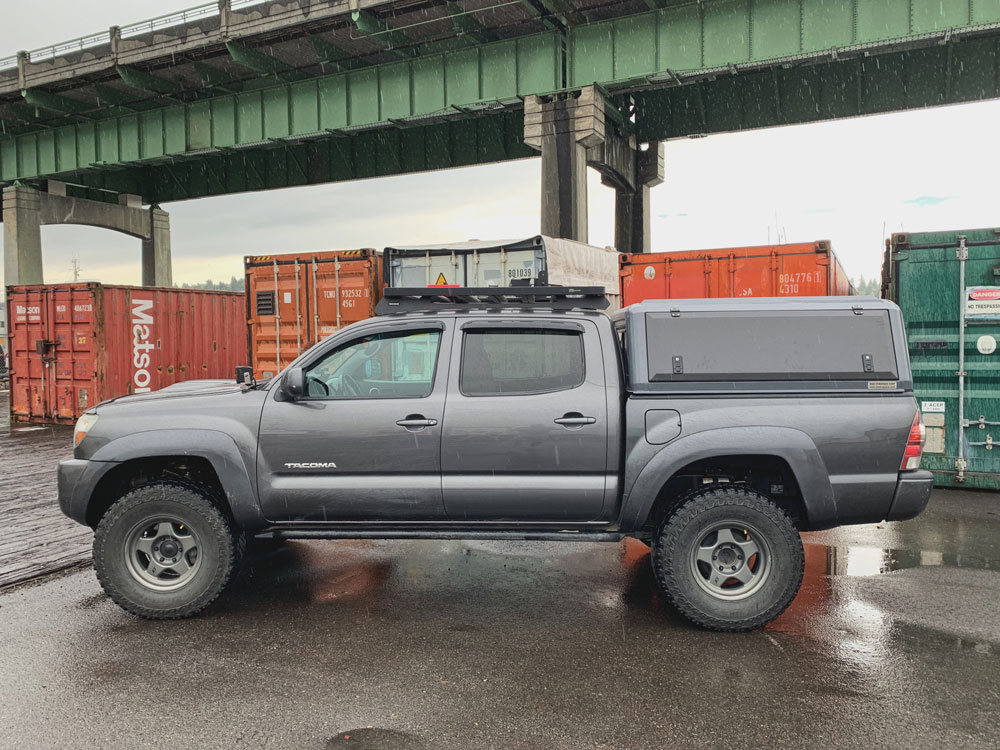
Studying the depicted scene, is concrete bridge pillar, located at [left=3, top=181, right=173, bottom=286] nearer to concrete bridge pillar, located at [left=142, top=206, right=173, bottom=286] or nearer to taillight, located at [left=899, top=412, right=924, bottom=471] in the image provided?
concrete bridge pillar, located at [left=142, top=206, right=173, bottom=286]

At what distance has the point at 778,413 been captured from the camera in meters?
4.71

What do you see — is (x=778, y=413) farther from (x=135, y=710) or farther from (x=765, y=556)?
(x=135, y=710)

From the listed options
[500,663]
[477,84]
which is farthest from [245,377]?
[477,84]

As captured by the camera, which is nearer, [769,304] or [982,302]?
[769,304]

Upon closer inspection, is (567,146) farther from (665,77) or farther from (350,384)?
(350,384)

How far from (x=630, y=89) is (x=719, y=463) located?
64.3 feet

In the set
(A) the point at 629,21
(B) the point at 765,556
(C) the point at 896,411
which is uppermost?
(A) the point at 629,21

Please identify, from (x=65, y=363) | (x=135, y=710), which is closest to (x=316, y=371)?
(x=135, y=710)

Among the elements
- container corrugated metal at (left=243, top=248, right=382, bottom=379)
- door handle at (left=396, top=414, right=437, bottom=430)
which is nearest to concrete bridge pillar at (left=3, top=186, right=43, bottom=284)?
container corrugated metal at (left=243, top=248, right=382, bottom=379)

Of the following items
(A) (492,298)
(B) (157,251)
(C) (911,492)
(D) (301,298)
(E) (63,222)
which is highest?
(E) (63,222)

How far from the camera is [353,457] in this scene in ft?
16.0

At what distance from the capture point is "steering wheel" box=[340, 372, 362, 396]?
17.0 feet

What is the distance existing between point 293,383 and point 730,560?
2.95 metres

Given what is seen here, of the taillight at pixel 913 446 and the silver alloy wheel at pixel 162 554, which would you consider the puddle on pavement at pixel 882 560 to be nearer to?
the taillight at pixel 913 446
